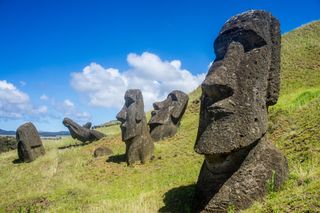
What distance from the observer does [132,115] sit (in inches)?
664

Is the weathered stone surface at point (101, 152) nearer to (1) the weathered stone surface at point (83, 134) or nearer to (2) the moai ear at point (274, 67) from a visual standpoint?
(1) the weathered stone surface at point (83, 134)

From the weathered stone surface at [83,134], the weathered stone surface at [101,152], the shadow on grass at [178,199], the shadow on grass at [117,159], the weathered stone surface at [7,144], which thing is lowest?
the shadow on grass at [178,199]

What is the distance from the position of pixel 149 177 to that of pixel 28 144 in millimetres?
11605

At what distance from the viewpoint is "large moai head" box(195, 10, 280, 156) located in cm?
743

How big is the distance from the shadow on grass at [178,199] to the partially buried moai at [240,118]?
571 mm

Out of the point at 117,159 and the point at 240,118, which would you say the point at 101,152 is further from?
the point at 240,118

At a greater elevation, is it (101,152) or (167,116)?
(167,116)

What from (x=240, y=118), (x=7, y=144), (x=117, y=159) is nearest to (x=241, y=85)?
(x=240, y=118)

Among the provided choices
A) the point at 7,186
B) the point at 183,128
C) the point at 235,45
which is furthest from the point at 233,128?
the point at 183,128

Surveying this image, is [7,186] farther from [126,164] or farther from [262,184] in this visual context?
[262,184]

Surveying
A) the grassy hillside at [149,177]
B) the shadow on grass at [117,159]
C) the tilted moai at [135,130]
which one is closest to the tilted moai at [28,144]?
the grassy hillside at [149,177]

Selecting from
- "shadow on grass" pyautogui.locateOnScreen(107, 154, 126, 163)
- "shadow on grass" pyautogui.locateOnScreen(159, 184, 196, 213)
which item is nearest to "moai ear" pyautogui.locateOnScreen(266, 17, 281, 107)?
"shadow on grass" pyautogui.locateOnScreen(159, 184, 196, 213)

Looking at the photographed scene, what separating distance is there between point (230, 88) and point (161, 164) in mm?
8124

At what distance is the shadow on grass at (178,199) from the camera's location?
8648mm
